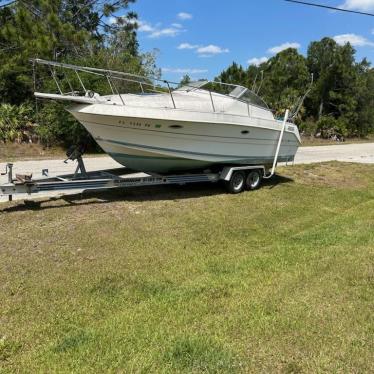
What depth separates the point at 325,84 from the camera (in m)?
41.9

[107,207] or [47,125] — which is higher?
[47,125]

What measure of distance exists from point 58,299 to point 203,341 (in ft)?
5.50

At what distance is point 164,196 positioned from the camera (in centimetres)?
964

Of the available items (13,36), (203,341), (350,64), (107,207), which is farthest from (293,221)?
(350,64)

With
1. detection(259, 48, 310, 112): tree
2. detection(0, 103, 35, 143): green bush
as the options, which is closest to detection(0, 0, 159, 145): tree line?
detection(0, 103, 35, 143): green bush

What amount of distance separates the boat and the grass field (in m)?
1.11

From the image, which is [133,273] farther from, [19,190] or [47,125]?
[47,125]

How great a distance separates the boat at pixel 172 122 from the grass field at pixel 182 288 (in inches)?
43.9

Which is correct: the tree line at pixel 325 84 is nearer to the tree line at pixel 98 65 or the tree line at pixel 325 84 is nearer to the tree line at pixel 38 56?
the tree line at pixel 98 65

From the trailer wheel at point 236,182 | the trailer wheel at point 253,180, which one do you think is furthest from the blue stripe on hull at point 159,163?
the trailer wheel at point 253,180

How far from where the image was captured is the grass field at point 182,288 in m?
3.63

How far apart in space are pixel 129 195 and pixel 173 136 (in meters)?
1.65

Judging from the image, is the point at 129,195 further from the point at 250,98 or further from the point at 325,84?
the point at 325,84

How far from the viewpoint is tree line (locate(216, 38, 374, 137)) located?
127 feet
